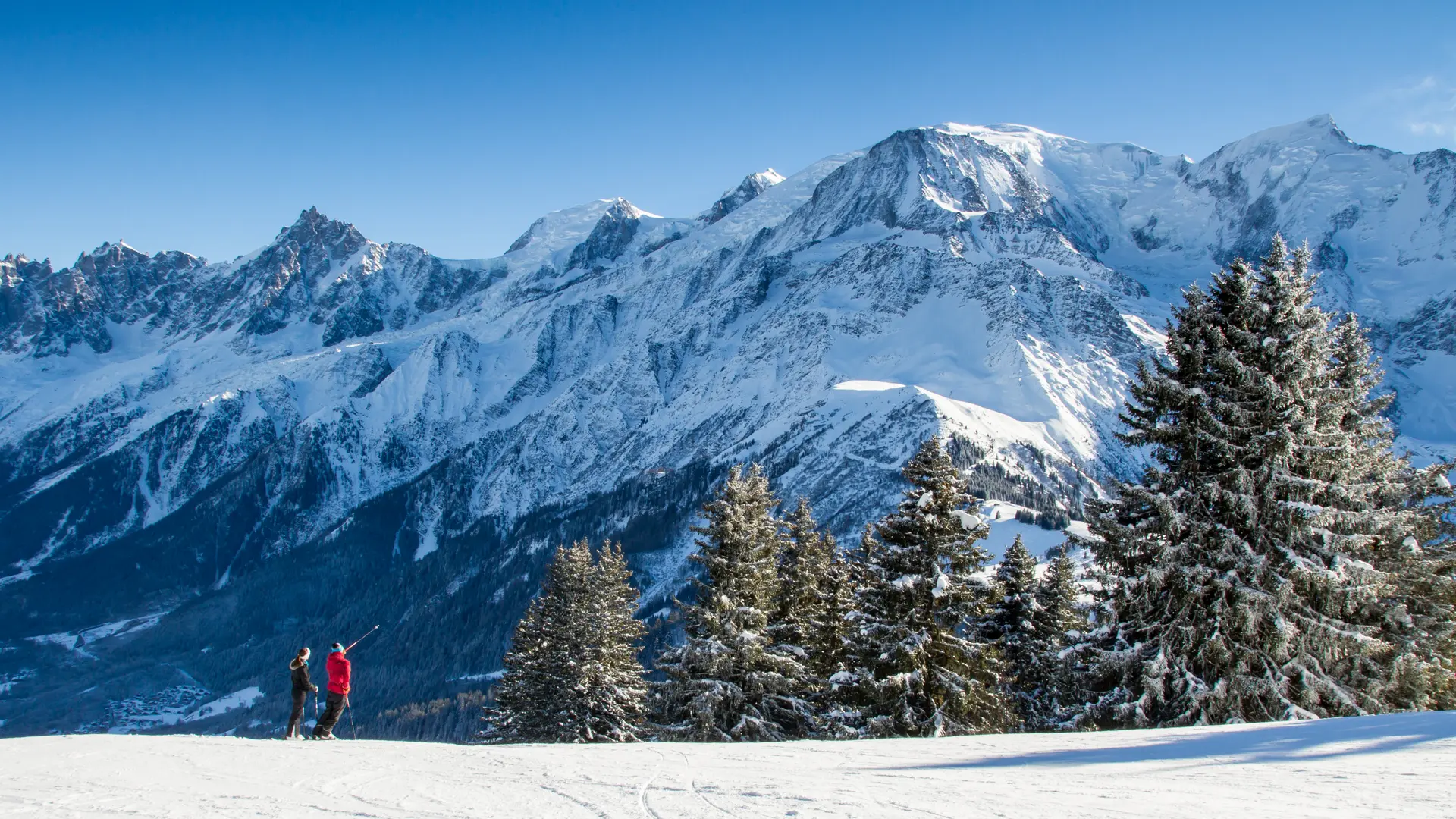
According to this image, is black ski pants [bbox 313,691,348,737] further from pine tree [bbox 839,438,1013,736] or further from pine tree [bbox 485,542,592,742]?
pine tree [bbox 485,542,592,742]

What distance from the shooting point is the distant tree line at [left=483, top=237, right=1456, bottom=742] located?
61.0 ft

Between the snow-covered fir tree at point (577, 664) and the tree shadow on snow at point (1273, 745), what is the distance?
2434 cm

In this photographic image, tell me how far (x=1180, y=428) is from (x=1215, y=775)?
10.6 m

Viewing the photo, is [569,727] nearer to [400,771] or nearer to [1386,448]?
[400,771]

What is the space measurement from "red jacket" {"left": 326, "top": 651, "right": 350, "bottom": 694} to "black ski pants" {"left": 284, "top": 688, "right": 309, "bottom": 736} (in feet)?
2.09

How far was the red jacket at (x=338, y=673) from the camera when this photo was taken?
19.0 m

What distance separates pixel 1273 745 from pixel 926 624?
1118 centimetres

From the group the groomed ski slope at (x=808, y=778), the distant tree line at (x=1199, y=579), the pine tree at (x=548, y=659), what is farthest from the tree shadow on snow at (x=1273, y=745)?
the pine tree at (x=548, y=659)

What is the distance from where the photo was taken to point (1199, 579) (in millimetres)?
18797

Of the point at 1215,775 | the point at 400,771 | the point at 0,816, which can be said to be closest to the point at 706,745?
the point at 400,771

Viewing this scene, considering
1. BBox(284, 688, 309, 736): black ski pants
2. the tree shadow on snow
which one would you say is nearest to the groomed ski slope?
the tree shadow on snow

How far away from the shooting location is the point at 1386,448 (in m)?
22.8

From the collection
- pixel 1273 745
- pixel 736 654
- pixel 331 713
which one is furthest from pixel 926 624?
pixel 331 713

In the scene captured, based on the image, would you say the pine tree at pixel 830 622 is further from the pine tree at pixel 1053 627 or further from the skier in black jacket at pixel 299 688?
the skier in black jacket at pixel 299 688
